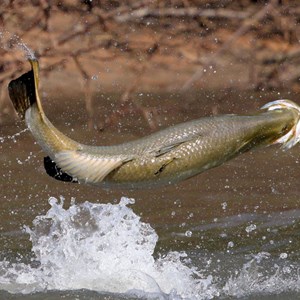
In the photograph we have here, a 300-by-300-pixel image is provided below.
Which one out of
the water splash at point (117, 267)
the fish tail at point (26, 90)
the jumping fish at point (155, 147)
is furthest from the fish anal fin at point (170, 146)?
the water splash at point (117, 267)

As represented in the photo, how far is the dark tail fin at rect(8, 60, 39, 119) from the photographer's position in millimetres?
3699

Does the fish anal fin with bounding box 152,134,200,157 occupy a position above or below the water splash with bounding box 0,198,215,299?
above

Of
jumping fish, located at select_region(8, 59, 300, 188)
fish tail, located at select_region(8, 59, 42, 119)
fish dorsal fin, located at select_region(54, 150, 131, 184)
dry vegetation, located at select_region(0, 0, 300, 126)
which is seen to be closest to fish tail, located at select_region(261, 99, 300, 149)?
jumping fish, located at select_region(8, 59, 300, 188)

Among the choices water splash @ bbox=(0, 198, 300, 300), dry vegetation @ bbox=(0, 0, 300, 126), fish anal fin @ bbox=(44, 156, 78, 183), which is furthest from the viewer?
dry vegetation @ bbox=(0, 0, 300, 126)

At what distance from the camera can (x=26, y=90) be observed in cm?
374

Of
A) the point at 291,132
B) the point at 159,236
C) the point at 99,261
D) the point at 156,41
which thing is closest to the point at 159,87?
the point at 156,41

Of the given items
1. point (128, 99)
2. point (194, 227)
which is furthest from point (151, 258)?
point (128, 99)

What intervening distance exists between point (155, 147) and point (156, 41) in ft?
19.6

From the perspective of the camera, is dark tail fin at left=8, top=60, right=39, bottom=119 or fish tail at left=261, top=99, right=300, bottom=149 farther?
fish tail at left=261, top=99, right=300, bottom=149

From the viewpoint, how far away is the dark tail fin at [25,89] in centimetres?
370

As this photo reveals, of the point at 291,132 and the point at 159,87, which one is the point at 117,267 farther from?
the point at 159,87

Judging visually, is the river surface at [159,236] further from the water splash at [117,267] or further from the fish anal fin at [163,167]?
the fish anal fin at [163,167]

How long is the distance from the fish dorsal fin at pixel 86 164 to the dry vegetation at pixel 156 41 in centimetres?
523

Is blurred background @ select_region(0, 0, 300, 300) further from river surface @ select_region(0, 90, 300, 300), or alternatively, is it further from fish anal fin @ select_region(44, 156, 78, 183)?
fish anal fin @ select_region(44, 156, 78, 183)
